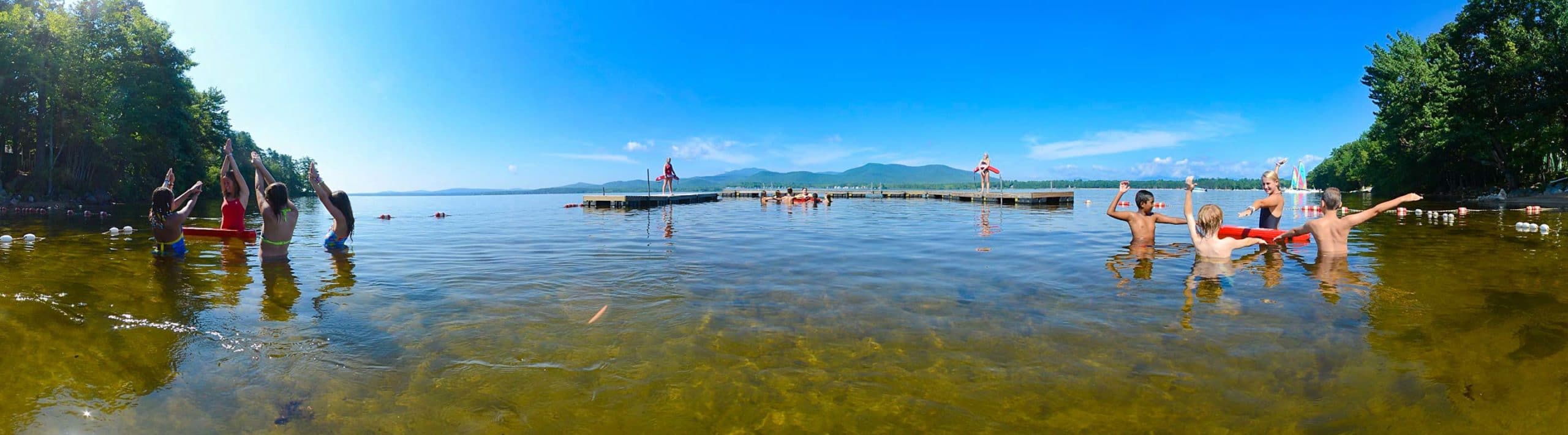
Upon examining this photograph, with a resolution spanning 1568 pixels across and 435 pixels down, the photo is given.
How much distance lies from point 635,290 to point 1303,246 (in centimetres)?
1332

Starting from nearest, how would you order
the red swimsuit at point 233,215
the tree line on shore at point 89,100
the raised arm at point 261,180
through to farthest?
the raised arm at point 261,180 < the red swimsuit at point 233,215 < the tree line on shore at point 89,100

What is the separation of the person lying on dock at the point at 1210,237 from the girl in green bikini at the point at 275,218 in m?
14.5

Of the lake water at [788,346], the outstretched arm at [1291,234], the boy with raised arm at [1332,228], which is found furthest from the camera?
the outstretched arm at [1291,234]

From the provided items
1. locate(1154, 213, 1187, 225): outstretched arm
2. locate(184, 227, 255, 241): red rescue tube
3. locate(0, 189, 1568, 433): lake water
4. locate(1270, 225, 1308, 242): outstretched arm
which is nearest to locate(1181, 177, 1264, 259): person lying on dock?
locate(0, 189, 1568, 433): lake water

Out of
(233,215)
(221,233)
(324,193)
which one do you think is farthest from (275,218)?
(221,233)

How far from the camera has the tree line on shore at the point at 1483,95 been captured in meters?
32.8

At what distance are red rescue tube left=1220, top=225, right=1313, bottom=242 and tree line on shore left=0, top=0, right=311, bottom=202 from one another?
185 ft

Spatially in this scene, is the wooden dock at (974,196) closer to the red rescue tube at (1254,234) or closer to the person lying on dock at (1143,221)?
the red rescue tube at (1254,234)

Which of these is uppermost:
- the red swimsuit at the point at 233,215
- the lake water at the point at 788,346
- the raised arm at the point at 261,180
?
the raised arm at the point at 261,180

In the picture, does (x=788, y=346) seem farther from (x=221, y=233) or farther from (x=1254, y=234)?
(x=221, y=233)

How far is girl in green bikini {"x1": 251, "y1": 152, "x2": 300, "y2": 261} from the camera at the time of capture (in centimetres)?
943

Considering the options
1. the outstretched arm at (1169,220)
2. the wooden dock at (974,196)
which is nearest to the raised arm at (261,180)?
the outstretched arm at (1169,220)

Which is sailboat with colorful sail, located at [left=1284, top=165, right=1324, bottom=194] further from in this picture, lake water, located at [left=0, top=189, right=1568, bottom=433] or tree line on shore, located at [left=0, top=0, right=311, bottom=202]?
tree line on shore, located at [left=0, top=0, right=311, bottom=202]

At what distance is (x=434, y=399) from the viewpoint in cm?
384
